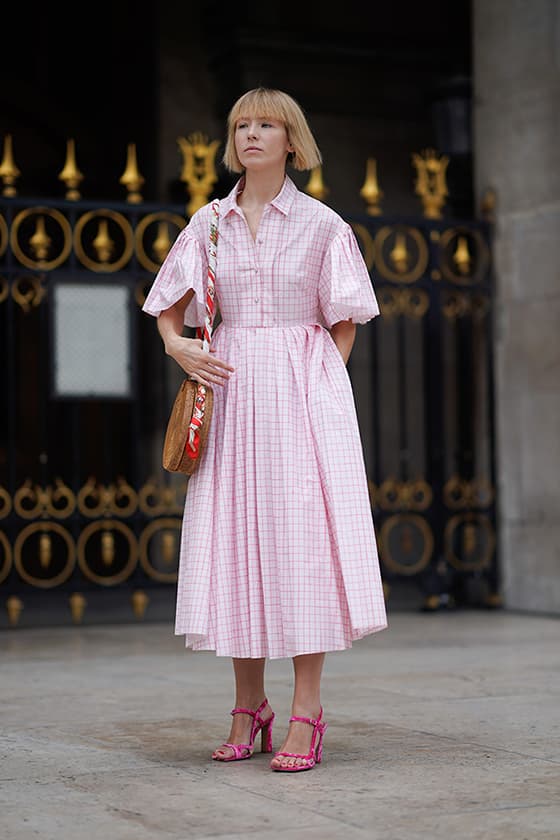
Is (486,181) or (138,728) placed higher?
(486,181)

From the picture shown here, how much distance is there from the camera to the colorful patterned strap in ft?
15.0

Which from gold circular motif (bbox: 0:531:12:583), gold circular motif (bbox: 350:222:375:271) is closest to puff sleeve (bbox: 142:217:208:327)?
gold circular motif (bbox: 0:531:12:583)

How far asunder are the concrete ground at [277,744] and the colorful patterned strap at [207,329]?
938mm

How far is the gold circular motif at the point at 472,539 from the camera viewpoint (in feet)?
32.3

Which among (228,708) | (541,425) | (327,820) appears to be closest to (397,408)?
(541,425)

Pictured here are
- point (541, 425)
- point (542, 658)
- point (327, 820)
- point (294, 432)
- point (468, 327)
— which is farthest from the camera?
point (468, 327)

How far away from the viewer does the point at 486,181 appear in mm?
9969

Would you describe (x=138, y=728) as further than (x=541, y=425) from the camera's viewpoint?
No

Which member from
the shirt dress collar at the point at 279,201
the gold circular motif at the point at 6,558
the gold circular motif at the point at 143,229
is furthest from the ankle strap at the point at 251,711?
the gold circular motif at the point at 143,229

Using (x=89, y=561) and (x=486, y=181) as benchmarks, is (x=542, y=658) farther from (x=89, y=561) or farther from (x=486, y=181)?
(x=89, y=561)

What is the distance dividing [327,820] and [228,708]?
6.59ft

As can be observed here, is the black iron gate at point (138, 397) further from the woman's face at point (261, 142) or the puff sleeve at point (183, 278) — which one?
the woman's face at point (261, 142)

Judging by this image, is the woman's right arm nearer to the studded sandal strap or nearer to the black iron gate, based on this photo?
the studded sandal strap

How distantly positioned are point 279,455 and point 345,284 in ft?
1.83
